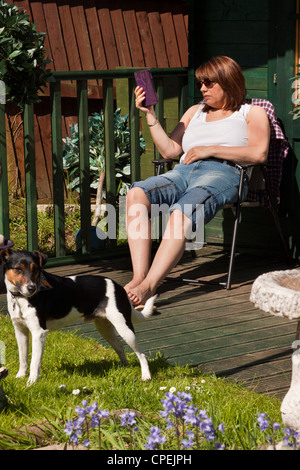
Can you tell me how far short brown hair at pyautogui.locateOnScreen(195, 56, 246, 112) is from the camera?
5.30 metres

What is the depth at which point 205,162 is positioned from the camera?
5.38m

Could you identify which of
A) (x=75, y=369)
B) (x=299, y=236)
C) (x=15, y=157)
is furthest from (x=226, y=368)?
(x=15, y=157)

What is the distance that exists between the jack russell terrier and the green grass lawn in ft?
0.47

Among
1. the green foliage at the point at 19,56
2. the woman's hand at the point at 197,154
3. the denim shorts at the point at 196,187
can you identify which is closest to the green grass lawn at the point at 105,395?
the denim shorts at the point at 196,187

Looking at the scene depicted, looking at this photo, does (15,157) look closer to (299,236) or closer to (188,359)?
(299,236)

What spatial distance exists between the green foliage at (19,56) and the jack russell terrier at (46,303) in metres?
1.48

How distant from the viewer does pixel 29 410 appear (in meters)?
3.19

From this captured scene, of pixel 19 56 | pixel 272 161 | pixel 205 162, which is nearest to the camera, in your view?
pixel 19 56

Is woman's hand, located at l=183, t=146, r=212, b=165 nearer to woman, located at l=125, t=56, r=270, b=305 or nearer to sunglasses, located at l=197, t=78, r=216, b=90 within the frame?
woman, located at l=125, t=56, r=270, b=305

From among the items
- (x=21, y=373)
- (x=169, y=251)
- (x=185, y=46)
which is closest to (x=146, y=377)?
(x=21, y=373)

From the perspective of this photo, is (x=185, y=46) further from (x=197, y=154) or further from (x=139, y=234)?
(x=139, y=234)

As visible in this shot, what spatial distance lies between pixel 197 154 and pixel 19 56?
130 cm

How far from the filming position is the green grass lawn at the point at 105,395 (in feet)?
9.66

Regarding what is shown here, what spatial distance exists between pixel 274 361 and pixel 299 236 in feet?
6.44
